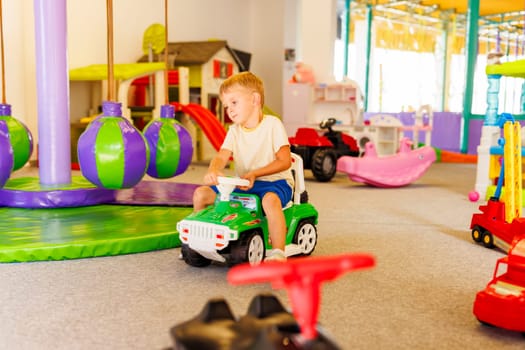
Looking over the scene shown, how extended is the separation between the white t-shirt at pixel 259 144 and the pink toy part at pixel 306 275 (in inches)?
50.7

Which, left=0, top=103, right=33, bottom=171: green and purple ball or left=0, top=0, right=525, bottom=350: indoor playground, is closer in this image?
left=0, top=0, right=525, bottom=350: indoor playground

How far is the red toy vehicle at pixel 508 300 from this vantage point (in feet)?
4.57

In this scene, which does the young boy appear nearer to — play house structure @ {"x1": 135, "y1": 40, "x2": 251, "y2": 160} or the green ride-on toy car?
the green ride-on toy car

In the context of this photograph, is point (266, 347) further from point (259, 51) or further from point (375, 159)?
point (259, 51)

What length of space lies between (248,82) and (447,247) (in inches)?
43.9

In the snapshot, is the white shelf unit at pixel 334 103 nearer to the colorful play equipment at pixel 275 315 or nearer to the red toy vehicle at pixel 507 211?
the red toy vehicle at pixel 507 211

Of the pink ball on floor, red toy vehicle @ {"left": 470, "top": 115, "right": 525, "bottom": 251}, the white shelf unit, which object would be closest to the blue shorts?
red toy vehicle @ {"left": 470, "top": 115, "right": 525, "bottom": 251}

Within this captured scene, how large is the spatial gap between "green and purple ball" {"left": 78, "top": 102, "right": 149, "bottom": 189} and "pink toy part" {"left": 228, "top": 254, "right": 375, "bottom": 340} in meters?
1.80

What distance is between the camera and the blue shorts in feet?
6.55

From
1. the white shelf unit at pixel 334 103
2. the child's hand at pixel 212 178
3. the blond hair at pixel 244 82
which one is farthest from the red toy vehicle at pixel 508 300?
the white shelf unit at pixel 334 103

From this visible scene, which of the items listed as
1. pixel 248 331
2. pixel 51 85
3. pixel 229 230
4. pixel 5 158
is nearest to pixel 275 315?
pixel 248 331

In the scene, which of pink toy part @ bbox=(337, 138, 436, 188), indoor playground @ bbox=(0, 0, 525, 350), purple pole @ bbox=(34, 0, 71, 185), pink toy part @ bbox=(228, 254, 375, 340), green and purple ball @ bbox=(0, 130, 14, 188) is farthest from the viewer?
pink toy part @ bbox=(337, 138, 436, 188)

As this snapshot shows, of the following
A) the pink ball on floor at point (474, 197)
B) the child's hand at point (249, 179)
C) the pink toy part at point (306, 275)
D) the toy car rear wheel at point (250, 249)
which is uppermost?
the pink toy part at point (306, 275)

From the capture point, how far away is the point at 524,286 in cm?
149
